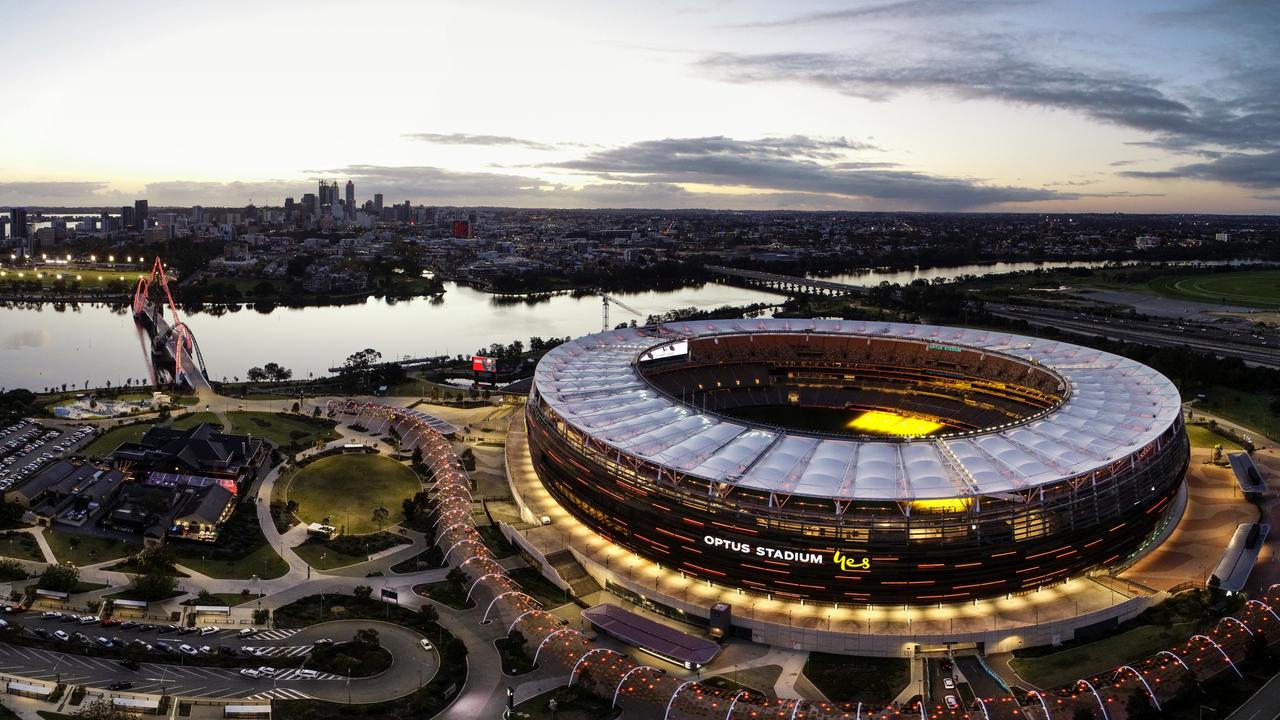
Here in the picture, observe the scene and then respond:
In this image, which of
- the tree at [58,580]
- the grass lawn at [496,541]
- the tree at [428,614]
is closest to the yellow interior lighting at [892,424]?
the grass lawn at [496,541]

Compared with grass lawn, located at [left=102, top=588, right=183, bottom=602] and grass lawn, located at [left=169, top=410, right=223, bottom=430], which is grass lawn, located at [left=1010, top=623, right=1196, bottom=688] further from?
grass lawn, located at [left=169, top=410, right=223, bottom=430]

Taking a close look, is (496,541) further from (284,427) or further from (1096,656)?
(1096,656)

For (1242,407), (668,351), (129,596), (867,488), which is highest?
(668,351)

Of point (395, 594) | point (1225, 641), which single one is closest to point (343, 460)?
point (395, 594)

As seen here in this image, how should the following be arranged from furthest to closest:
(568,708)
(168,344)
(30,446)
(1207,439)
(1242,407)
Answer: (168,344), (1242,407), (1207,439), (30,446), (568,708)

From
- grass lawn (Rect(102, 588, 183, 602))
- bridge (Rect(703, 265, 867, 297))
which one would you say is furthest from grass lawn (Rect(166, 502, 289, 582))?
bridge (Rect(703, 265, 867, 297))

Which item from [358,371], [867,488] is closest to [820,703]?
[867,488]
